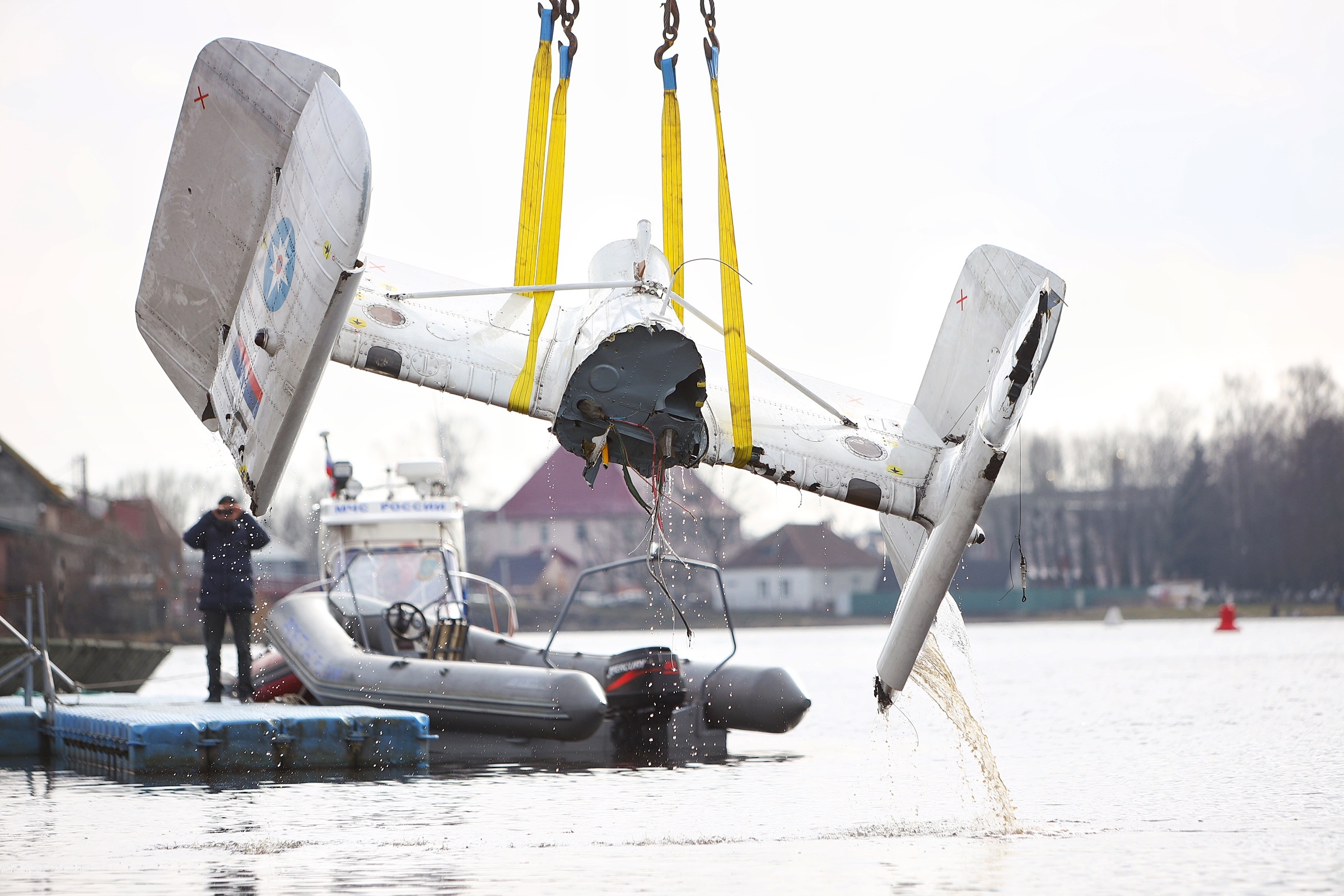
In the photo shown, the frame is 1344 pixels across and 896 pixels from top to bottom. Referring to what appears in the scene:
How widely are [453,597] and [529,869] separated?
9.68 m

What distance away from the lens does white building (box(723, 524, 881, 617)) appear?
8425 centimetres

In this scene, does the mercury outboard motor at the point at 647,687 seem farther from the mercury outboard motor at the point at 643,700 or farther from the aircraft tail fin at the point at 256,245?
the aircraft tail fin at the point at 256,245

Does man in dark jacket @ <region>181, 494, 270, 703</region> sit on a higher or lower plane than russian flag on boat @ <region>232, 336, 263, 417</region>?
lower

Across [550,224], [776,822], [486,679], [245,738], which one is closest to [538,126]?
[550,224]

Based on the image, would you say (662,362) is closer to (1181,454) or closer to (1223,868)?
(1223,868)

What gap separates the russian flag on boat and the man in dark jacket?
4.51 metres

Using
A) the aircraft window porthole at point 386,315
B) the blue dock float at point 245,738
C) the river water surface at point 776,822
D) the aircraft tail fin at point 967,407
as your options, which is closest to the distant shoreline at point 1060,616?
the river water surface at point 776,822

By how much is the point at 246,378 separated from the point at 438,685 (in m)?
6.61

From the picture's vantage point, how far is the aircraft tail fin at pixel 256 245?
8.14 meters

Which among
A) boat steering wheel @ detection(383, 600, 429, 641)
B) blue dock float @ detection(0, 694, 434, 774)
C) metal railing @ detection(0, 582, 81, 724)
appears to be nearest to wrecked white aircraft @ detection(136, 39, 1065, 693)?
blue dock float @ detection(0, 694, 434, 774)

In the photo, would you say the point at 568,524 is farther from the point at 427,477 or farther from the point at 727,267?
the point at 727,267

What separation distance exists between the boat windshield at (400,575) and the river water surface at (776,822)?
12.1 feet

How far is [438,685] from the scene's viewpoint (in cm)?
1535

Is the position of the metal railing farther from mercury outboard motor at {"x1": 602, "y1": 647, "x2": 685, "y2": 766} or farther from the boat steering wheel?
mercury outboard motor at {"x1": 602, "y1": 647, "x2": 685, "y2": 766}
